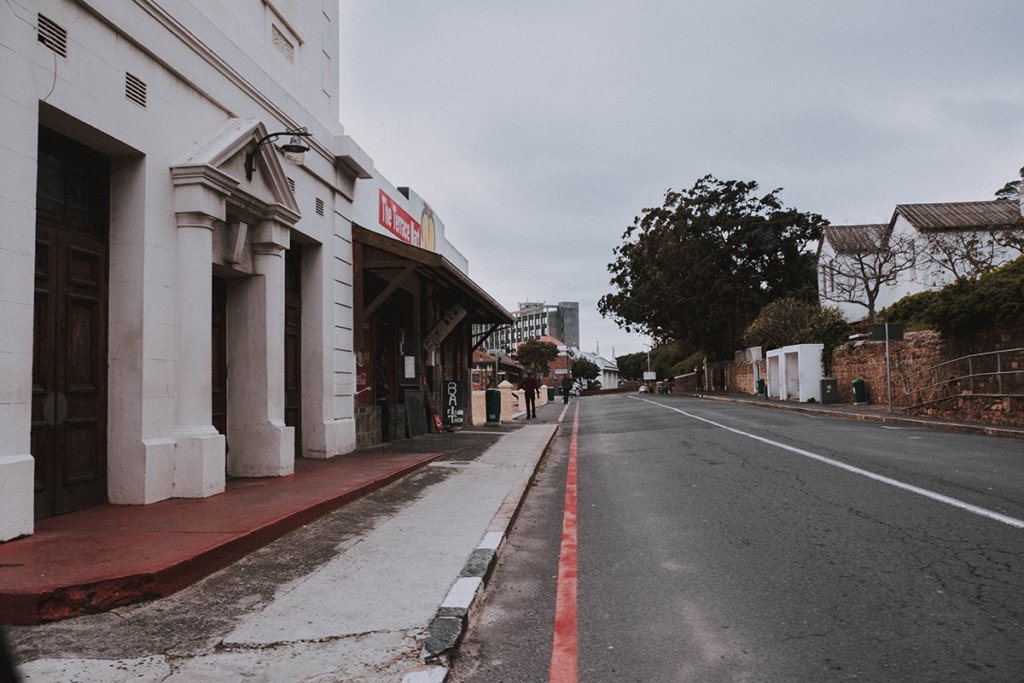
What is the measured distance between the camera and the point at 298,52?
10.5 meters

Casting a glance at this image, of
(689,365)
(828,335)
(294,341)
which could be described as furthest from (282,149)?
(689,365)

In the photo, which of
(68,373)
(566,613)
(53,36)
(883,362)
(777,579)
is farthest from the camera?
(883,362)

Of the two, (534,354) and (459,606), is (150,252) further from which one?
(534,354)

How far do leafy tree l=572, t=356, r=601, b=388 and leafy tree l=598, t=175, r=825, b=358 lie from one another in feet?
232

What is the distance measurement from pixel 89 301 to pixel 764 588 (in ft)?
20.0

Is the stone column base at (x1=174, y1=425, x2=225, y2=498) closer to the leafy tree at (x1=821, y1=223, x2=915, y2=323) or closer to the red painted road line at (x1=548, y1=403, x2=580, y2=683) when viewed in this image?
the red painted road line at (x1=548, y1=403, x2=580, y2=683)

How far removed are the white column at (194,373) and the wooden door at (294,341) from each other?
297 centimetres

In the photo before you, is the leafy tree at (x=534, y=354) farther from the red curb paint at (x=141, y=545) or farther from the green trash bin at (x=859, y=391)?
the red curb paint at (x=141, y=545)

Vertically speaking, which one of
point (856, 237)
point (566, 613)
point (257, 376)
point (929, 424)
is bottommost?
point (566, 613)

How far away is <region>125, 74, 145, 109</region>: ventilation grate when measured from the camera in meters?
6.47

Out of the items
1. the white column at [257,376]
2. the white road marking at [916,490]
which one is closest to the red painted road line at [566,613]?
the white road marking at [916,490]

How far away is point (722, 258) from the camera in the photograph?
4769cm

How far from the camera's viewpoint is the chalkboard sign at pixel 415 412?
14171 mm

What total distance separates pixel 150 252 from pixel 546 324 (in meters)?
141
